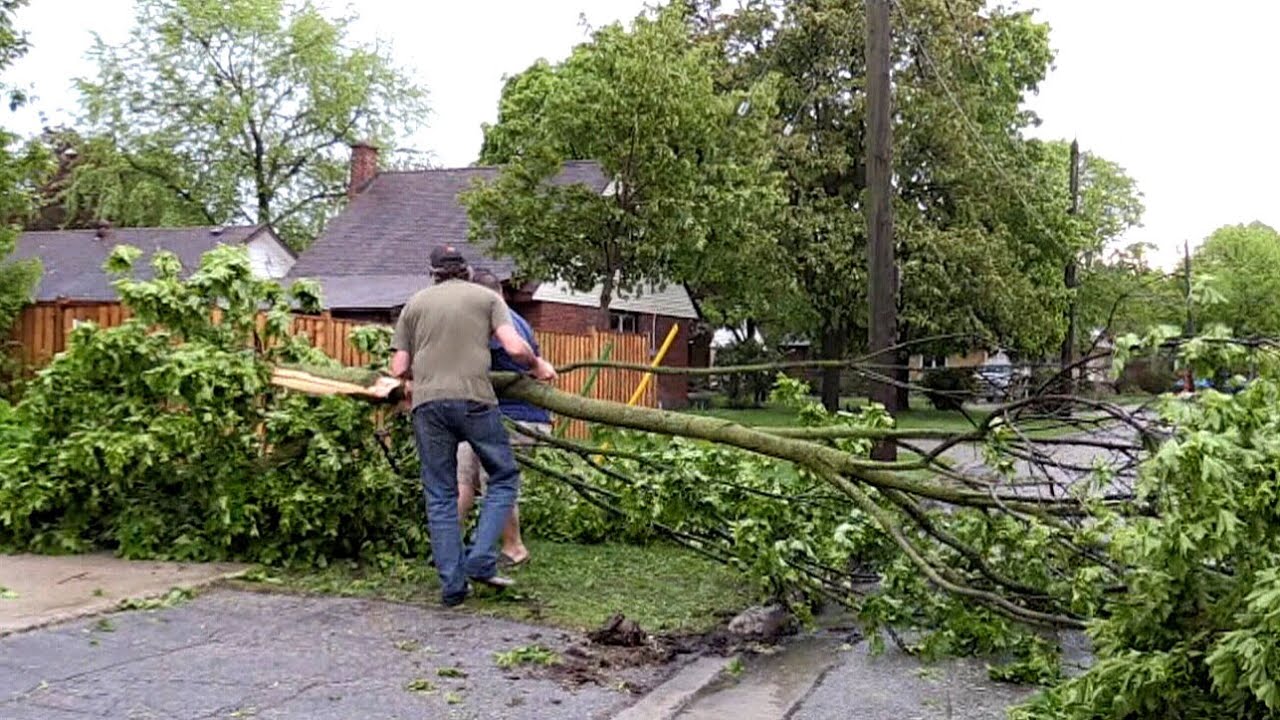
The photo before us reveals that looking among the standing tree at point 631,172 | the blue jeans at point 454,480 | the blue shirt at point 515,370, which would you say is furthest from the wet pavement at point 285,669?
the standing tree at point 631,172

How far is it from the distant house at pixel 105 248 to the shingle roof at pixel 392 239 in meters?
3.04

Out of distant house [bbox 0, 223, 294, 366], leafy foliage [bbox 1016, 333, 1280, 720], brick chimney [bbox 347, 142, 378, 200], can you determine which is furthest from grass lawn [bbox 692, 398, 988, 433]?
leafy foliage [bbox 1016, 333, 1280, 720]

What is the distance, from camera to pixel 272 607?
6246 millimetres

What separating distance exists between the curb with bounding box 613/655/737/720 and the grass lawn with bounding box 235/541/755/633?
632 mm

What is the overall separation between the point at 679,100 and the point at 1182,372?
16.7 meters

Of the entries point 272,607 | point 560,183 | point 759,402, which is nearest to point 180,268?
point 272,607

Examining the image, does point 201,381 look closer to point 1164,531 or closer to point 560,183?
point 1164,531

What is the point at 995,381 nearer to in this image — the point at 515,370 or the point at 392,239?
the point at 515,370

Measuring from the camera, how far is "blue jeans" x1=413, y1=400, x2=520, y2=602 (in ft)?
21.1

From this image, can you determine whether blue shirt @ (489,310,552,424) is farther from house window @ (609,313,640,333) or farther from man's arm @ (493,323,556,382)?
house window @ (609,313,640,333)

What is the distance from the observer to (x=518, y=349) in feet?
21.2

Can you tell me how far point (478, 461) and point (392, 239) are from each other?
23.4 meters

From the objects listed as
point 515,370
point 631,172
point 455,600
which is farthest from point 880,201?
point 631,172

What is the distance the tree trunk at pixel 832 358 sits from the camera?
29719mm
